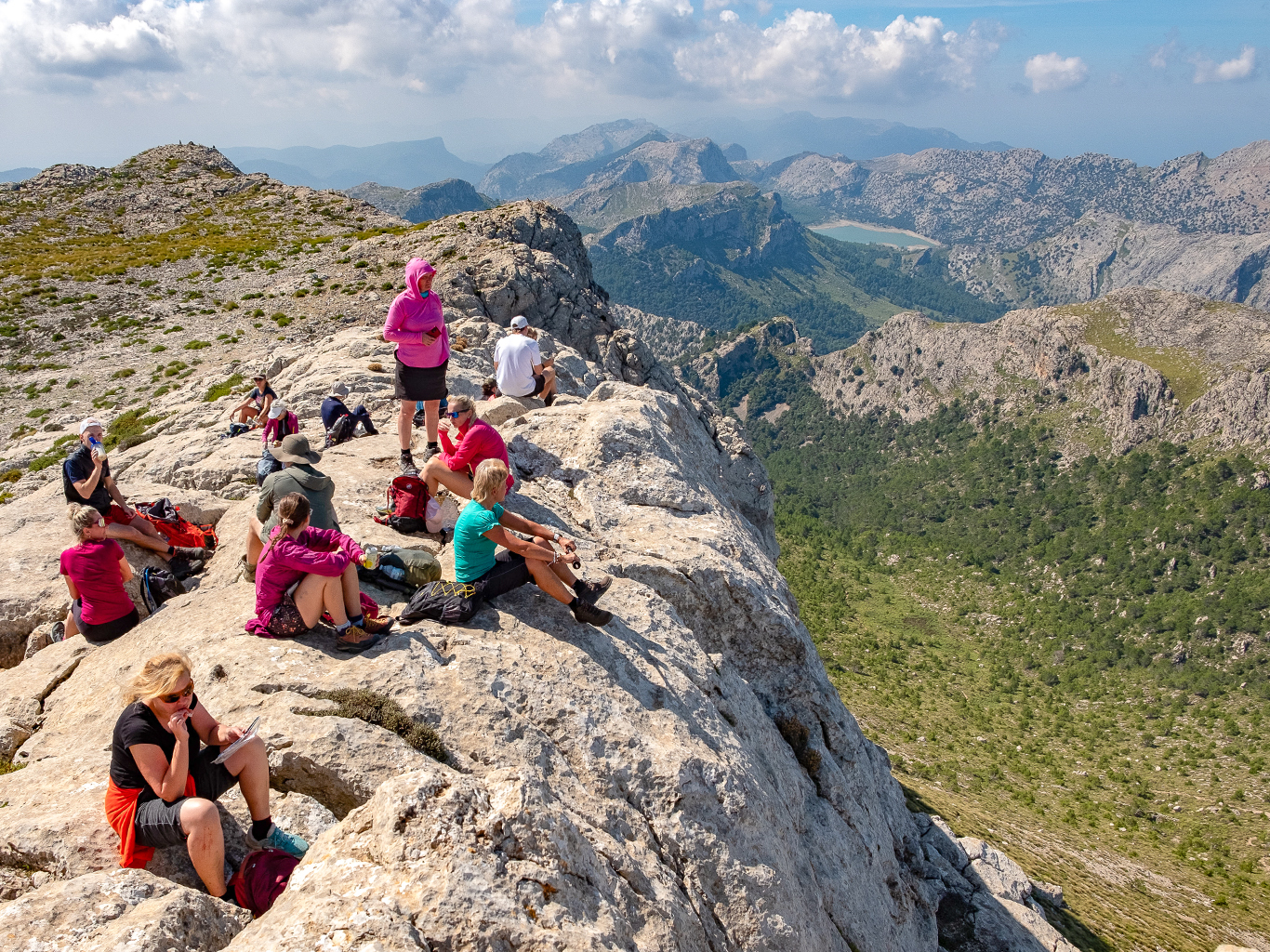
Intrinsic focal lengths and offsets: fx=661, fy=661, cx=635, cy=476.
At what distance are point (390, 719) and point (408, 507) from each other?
6.46 meters

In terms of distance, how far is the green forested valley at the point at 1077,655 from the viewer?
151 ft

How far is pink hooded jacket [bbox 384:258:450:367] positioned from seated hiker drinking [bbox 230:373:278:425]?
331 inches

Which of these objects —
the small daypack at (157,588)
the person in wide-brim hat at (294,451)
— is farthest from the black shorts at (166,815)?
the small daypack at (157,588)

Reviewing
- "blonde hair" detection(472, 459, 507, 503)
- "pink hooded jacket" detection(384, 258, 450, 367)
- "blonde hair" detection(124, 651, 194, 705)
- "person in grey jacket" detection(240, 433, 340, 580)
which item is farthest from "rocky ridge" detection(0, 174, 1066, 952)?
"pink hooded jacket" detection(384, 258, 450, 367)

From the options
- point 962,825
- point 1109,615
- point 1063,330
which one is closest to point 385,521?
point 962,825

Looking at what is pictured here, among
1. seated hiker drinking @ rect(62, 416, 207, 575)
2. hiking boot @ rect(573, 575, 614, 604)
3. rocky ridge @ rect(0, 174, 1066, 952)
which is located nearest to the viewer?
rocky ridge @ rect(0, 174, 1066, 952)

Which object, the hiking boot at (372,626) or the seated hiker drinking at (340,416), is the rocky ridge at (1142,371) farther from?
the hiking boot at (372,626)

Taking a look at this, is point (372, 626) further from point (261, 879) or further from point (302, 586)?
point (261, 879)

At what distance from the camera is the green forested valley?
45.9 metres

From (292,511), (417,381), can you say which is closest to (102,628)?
(292,511)

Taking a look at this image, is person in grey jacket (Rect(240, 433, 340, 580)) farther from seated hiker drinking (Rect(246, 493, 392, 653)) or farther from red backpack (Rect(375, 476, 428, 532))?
red backpack (Rect(375, 476, 428, 532))

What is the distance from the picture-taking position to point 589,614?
38.6 feet

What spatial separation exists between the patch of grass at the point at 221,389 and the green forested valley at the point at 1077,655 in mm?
41691

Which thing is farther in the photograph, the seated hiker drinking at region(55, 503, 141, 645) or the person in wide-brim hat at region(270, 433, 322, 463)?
the person in wide-brim hat at region(270, 433, 322, 463)
